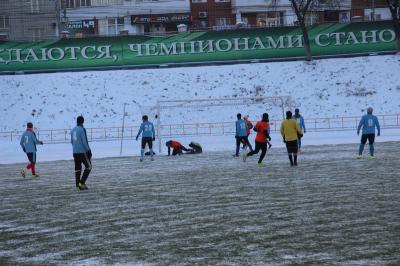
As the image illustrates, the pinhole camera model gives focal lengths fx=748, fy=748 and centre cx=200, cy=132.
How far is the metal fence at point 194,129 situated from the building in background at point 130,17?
80.1 feet

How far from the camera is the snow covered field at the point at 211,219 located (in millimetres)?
8914

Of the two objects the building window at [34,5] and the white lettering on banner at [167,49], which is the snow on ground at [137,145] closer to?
the white lettering on banner at [167,49]

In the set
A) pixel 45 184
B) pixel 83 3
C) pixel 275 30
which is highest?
pixel 83 3

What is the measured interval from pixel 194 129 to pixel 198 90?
20.0 ft

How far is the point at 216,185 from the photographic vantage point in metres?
17.2

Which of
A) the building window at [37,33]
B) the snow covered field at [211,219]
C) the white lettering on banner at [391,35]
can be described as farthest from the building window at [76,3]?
the snow covered field at [211,219]

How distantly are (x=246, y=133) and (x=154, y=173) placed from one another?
6.85 m

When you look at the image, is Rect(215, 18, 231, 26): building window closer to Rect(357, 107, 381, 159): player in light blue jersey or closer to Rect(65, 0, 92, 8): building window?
Rect(65, 0, 92, 8): building window

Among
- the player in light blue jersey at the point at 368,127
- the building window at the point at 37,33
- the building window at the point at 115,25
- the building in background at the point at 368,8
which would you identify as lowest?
the player in light blue jersey at the point at 368,127

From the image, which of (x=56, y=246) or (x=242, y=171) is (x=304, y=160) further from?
(x=56, y=246)

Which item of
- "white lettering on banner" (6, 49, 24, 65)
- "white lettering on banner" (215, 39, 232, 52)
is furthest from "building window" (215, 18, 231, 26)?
"white lettering on banner" (6, 49, 24, 65)

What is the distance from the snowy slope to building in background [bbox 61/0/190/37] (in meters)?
16.1

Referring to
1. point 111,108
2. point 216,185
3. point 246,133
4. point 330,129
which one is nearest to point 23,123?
point 111,108

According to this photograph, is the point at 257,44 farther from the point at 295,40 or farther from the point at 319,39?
the point at 319,39
